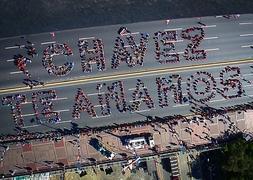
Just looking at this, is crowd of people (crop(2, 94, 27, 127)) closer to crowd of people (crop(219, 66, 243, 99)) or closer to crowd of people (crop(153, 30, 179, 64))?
crowd of people (crop(153, 30, 179, 64))

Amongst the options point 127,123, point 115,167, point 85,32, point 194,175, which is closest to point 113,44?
point 85,32

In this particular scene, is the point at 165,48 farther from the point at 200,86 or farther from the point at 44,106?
the point at 44,106

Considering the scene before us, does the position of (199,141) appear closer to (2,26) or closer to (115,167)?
(115,167)

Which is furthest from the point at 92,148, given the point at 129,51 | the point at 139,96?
the point at 129,51

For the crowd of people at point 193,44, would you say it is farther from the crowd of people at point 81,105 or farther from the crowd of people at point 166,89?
the crowd of people at point 81,105

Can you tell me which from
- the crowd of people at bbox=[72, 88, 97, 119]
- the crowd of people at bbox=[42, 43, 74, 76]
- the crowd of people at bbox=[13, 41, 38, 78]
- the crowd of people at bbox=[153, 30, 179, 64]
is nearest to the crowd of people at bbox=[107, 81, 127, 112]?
the crowd of people at bbox=[72, 88, 97, 119]

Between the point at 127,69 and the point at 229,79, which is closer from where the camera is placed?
the point at 127,69

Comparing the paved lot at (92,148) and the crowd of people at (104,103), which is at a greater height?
the crowd of people at (104,103)

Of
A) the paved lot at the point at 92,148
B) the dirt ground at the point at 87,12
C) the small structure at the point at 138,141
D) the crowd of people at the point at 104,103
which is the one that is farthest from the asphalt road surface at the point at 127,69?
the small structure at the point at 138,141

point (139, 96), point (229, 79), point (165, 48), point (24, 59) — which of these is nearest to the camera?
point (24, 59)
